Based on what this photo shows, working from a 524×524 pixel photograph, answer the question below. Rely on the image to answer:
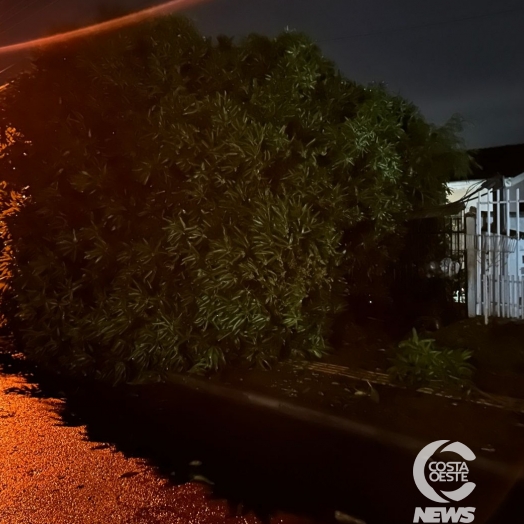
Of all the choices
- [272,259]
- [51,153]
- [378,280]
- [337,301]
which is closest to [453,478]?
[272,259]

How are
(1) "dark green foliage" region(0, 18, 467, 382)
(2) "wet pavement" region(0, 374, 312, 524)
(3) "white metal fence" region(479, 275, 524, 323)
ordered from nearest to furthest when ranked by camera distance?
(2) "wet pavement" region(0, 374, 312, 524) < (1) "dark green foliage" region(0, 18, 467, 382) < (3) "white metal fence" region(479, 275, 524, 323)

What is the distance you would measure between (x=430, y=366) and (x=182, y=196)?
363 centimetres

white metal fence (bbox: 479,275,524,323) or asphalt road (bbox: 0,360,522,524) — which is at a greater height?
white metal fence (bbox: 479,275,524,323)

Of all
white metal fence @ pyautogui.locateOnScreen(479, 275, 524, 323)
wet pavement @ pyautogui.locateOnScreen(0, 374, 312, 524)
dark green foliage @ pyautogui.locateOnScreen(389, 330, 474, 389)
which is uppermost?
white metal fence @ pyautogui.locateOnScreen(479, 275, 524, 323)

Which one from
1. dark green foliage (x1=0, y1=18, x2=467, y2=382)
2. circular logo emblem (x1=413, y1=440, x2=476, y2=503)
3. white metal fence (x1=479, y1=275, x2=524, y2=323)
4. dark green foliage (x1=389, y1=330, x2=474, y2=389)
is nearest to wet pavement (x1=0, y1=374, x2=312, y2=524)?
circular logo emblem (x1=413, y1=440, x2=476, y2=503)

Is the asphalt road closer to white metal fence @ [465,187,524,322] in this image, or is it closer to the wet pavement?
the wet pavement

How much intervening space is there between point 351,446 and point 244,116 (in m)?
4.07

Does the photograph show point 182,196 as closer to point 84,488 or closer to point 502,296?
point 84,488

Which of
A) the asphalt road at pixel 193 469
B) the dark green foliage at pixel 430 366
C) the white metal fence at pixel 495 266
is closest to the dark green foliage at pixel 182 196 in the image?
the asphalt road at pixel 193 469

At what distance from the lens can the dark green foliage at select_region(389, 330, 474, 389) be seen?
6.69 meters

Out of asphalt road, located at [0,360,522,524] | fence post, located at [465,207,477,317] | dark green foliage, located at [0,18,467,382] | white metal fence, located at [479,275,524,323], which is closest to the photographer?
asphalt road, located at [0,360,522,524]

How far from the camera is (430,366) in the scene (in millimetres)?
6867

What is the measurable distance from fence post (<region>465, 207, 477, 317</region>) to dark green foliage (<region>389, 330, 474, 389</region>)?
8.75 feet

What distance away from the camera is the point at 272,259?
24.4 ft
